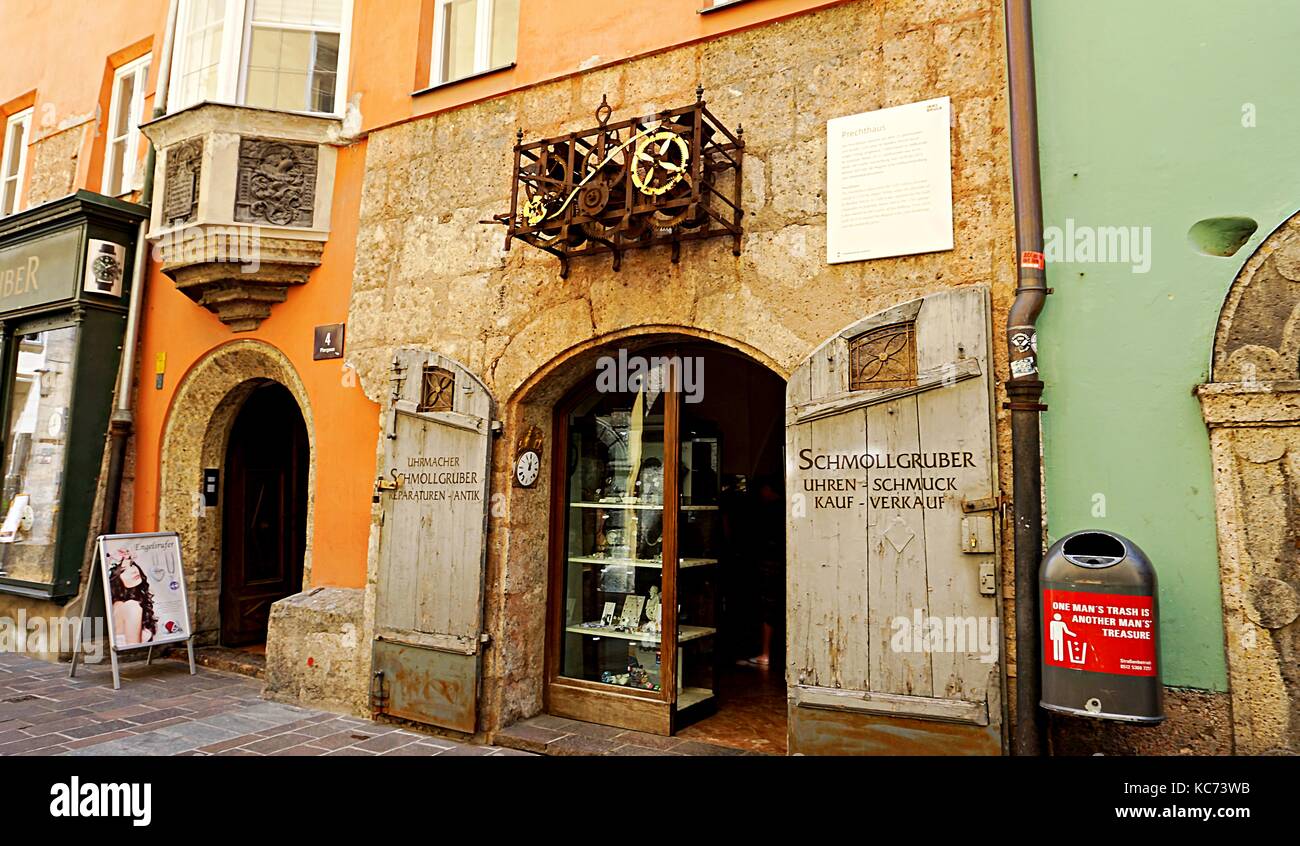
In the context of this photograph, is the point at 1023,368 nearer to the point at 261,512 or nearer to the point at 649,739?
the point at 649,739

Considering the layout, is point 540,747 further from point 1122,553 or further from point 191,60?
point 191,60

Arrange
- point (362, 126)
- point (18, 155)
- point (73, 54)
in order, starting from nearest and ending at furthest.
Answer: point (362, 126) → point (73, 54) → point (18, 155)

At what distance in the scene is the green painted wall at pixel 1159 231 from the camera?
353 cm

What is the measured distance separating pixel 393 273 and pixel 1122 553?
4849mm

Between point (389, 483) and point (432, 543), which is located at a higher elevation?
point (389, 483)

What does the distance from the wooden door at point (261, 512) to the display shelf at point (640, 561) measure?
3.69 m

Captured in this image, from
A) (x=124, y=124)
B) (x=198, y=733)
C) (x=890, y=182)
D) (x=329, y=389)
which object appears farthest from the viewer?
(x=124, y=124)

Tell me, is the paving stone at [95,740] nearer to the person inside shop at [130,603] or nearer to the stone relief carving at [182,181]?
the person inside shop at [130,603]

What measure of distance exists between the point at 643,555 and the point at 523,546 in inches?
30.7

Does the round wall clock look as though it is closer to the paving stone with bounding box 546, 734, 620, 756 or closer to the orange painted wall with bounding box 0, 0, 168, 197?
the paving stone with bounding box 546, 734, 620, 756

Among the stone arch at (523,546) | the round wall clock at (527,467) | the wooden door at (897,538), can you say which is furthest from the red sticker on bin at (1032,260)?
the round wall clock at (527,467)

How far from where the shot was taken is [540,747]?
481 centimetres

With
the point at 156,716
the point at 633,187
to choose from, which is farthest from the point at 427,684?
the point at 633,187

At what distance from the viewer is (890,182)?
14.0ft
